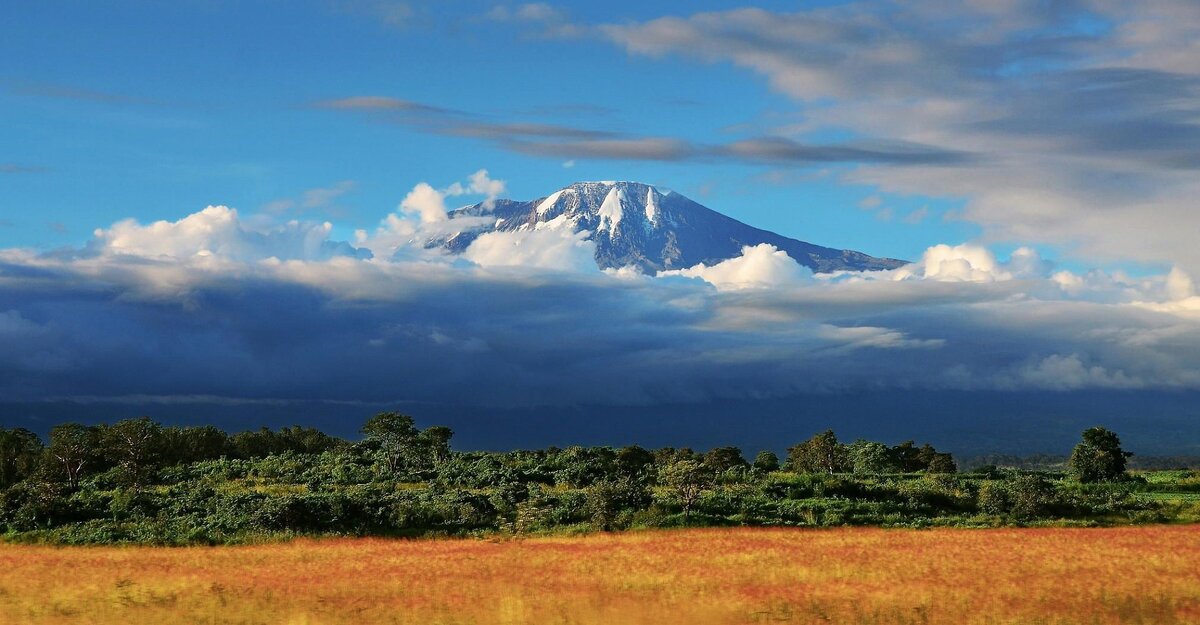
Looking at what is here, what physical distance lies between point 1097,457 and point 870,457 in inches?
1773

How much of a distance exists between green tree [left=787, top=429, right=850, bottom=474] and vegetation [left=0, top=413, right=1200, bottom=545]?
96.3 feet

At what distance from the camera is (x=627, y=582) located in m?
37.6

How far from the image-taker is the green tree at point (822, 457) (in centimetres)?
13024

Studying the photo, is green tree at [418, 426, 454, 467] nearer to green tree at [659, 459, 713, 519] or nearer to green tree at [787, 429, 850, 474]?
green tree at [659, 459, 713, 519]

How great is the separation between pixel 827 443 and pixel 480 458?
49.4 meters

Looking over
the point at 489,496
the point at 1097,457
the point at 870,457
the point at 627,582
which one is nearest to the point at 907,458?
the point at 870,457

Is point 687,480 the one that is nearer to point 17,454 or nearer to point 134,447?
point 134,447

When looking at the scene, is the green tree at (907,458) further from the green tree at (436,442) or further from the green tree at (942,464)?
the green tree at (436,442)

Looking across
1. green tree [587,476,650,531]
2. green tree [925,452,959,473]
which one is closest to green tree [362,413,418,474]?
green tree [587,476,650,531]

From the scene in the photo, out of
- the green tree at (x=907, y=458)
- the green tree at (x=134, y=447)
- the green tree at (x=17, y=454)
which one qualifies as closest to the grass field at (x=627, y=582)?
the green tree at (x=134, y=447)

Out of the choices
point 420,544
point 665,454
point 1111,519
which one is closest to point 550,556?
point 420,544

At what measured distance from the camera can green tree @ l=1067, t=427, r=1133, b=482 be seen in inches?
3612

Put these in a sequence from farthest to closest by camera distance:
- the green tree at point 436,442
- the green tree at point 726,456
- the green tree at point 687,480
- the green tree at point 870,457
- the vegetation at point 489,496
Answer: the green tree at point 870,457 < the green tree at point 726,456 < the green tree at point 436,442 < the green tree at point 687,480 < the vegetation at point 489,496

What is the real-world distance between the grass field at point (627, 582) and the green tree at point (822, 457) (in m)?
79.7
